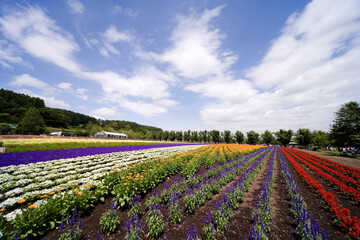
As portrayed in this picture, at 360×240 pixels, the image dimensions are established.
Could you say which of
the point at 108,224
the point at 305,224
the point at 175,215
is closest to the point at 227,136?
the point at 305,224

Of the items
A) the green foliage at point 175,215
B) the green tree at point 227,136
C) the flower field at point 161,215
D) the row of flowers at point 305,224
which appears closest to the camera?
the row of flowers at point 305,224

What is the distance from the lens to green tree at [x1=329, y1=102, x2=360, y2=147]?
29.8 m

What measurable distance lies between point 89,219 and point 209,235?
4.31 metres

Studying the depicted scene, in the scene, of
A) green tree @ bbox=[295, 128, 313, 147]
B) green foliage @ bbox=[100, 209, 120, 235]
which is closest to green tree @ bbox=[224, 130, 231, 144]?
green tree @ bbox=[295, 128, 313, 147]

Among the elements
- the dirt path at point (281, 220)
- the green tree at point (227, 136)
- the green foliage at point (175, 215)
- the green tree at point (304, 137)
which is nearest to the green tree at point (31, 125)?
the green foliage at point (175, 215)

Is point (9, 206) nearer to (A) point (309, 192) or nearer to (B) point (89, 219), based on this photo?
(B) point (89, 219)

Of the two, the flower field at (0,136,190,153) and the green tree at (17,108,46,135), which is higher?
the green tree at (17,108,46,135)

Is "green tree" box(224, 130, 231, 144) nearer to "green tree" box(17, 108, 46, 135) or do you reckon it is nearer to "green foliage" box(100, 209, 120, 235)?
"green foliage" box(100, 209, 120, 235)

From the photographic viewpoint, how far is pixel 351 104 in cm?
3288

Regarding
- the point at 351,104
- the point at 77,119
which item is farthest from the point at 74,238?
the point at 77,119

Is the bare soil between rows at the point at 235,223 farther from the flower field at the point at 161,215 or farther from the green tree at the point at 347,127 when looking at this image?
the green tree at the point at 347,127

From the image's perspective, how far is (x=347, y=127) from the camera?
30.9m

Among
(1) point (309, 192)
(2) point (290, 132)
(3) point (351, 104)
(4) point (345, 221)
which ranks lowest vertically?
(1) point (309, 192)

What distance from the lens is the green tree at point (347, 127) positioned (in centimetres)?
2976
